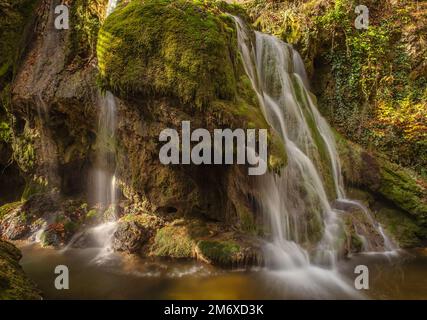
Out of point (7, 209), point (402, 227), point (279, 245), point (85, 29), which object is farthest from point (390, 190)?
point (7, 209)

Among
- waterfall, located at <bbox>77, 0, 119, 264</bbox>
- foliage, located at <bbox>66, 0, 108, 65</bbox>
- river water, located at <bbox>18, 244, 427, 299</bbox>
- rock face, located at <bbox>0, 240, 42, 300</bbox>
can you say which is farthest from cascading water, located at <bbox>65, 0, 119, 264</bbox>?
rock face, located at <bbox>0, 240, 42, 300</bbox>

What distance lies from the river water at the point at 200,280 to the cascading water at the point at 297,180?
0.20 metres

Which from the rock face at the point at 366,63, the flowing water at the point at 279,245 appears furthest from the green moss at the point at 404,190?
the rock face at the point at 366,63

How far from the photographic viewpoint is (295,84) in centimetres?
971

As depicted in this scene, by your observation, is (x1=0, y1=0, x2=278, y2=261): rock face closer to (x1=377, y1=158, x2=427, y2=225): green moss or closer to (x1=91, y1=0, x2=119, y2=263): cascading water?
(x1=91, y1=0, x2=119, y2=263): cascading water

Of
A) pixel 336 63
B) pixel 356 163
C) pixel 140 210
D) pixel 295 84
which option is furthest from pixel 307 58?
pixel 140 210

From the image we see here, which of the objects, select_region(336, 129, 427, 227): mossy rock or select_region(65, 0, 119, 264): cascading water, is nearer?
select_region(65, 0, 119, 264): cascading water

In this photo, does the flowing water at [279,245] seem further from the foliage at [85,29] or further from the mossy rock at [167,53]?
the mossy rock at [167,53]

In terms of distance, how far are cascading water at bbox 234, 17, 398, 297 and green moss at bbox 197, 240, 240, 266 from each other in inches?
24.9

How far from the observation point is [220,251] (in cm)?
667

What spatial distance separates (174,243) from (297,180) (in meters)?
2.92

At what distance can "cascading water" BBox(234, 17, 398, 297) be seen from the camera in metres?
6.63

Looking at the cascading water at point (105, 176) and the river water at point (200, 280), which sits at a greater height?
the cascading water at point (105, 176)

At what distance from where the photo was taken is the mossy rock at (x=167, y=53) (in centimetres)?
666
